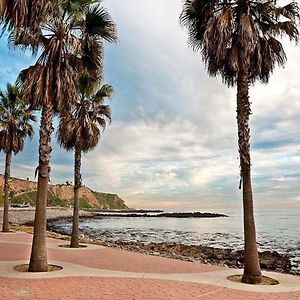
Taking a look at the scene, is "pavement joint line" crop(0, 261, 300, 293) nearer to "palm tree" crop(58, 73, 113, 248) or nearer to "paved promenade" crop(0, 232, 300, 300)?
"paved promenade" crop(0, 232, 300, 300)

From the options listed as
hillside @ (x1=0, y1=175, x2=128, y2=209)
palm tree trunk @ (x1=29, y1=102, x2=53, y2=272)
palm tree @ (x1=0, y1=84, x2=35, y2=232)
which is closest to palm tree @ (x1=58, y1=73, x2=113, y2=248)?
palm tree trunk @ (x1=29, y1=102, x2=53, y2=272)

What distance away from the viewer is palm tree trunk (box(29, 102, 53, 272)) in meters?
11.4

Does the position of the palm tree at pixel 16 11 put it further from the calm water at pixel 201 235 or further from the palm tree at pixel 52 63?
the calm water at pixel 201 235

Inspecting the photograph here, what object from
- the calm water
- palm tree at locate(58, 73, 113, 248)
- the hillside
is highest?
the hillside

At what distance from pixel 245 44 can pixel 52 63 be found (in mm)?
5920

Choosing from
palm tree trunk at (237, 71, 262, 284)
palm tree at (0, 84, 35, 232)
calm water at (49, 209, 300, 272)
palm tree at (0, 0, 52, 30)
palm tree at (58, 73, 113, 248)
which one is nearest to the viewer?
palm tree at (0, 0, 52, 30)

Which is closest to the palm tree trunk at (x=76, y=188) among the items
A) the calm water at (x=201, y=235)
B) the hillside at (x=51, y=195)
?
the calm water at (x=201, y=235)

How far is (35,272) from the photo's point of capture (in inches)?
440

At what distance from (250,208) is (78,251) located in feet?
28.5

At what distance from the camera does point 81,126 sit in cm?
1761

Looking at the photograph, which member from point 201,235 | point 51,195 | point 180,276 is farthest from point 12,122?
point 51,195

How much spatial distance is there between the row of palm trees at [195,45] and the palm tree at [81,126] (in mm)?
4429

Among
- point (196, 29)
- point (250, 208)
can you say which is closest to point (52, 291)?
point (250, 208)

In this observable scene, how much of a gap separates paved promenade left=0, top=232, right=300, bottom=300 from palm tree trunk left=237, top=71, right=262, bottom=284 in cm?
57
